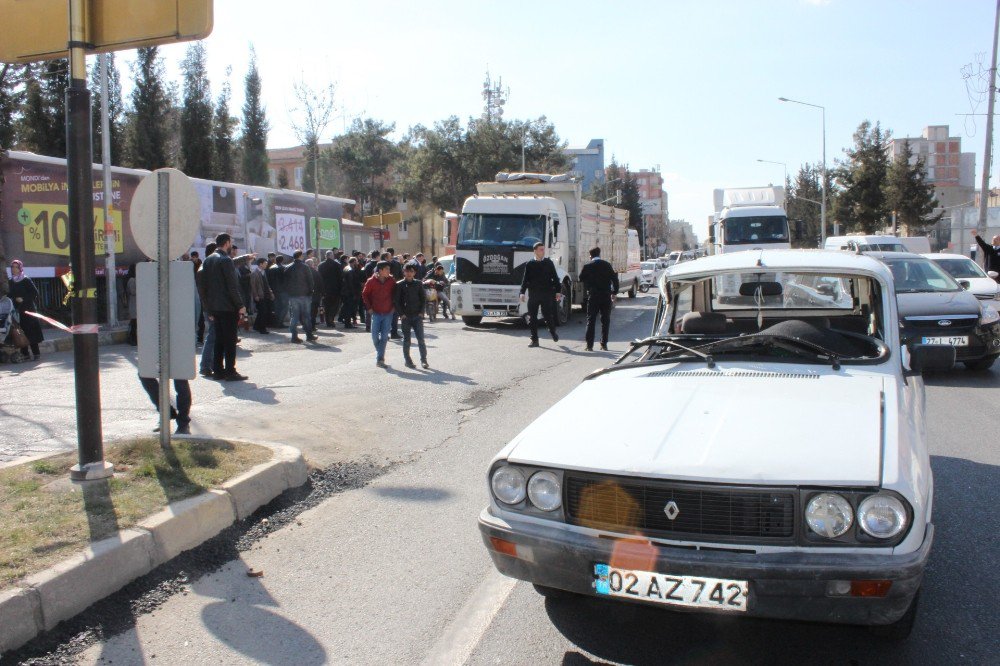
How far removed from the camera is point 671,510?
3170 millimetres

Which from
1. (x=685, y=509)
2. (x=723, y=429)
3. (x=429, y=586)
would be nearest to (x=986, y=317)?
(x=723, y=429)

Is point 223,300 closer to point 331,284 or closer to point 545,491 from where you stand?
point 545,491

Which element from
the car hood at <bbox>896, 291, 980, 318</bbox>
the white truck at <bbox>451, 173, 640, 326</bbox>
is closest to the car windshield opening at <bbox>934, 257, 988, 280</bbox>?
the car hood at <bbox>896, 291, 980, 318</bbox>

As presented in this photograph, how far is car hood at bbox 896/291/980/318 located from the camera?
10.9 m

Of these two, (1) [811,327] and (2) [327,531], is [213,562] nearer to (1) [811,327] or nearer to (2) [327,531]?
(2) [327,531]

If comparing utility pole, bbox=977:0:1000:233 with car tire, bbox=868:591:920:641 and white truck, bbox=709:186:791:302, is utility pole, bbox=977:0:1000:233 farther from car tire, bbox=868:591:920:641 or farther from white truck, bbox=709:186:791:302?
car tire, bbox=868:591:920:641

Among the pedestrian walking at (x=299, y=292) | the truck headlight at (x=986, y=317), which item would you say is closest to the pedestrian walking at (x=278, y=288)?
the pedestrian walking at (x=299, y=292)

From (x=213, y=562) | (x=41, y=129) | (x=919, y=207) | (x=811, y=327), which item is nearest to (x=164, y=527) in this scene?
(x=213, y=562)

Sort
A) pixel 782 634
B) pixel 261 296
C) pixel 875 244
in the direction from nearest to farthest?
1. pixel 782 634
2. pixel 261 296
3. pixel 875 244

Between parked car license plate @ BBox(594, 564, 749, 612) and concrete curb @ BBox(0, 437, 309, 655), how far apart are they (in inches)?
98.4

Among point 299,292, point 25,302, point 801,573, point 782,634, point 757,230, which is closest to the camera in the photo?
point 801,573

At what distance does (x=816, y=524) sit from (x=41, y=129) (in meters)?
31.0

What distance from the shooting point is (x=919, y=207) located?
42.1 m

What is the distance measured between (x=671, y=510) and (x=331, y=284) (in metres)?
17.4
